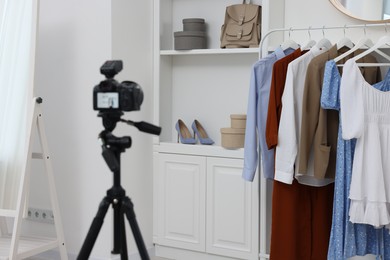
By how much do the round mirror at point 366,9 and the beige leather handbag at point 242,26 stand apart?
43 cm

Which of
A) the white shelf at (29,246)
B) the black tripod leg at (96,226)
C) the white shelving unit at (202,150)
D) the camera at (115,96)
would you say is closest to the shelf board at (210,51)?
the white shelving unit at (202,150)

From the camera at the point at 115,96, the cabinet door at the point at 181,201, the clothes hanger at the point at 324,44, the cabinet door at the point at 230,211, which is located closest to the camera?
the camera at the point at 115,96

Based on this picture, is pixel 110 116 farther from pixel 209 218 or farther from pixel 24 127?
pixel 209 218

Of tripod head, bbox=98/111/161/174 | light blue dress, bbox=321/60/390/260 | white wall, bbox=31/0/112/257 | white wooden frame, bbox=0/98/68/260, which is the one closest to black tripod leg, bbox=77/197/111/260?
tripod head, bbox=98/111/161/174

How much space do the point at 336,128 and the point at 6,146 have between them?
171cm

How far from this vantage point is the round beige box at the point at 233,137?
3.32 m

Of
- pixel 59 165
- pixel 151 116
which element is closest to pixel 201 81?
pixel 151 116

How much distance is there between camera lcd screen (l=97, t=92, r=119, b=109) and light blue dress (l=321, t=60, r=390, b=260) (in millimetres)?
1240

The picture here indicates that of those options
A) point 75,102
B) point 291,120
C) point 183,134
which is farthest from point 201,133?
point 291,120

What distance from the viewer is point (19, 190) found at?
9.66 feet

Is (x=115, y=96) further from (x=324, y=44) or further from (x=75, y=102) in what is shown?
(x=75, y=102)

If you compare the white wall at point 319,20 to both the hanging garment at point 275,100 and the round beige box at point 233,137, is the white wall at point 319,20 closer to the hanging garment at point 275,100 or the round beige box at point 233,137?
the hanging garment at point 275,100

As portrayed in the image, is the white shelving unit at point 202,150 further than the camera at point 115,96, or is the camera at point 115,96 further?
the white shelving unit at point 202,150

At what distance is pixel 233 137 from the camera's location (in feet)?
10.9
